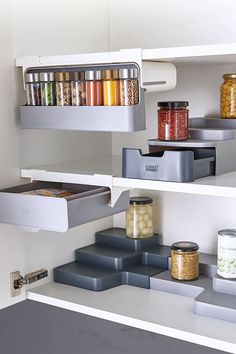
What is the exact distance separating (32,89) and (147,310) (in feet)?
2.33

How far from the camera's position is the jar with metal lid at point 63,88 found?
1.60 metres

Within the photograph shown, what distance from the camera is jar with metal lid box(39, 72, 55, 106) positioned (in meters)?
1.62

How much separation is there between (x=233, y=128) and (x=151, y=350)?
2.19 ft

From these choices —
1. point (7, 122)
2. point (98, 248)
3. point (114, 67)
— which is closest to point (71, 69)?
point (114, 67)

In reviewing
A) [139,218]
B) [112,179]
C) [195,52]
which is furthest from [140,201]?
[195,52]

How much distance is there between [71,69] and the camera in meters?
1.60

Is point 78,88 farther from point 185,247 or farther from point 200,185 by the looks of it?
point 185,247

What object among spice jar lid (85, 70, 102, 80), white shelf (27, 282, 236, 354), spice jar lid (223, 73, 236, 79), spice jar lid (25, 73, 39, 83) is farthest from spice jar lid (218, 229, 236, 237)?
spice jar lid (25, 73, 39, 83)

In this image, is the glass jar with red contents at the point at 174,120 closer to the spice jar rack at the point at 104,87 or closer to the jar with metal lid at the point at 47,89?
the spice jar rack at the point at 104,87

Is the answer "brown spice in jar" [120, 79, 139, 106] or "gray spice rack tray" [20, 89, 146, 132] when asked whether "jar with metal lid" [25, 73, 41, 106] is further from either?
"brown spice in jar" [120, 79, 139, 106]

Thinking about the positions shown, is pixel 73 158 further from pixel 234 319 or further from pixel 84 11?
pixel 234 319

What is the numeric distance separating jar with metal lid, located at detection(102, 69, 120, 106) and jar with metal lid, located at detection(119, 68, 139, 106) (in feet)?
0.08

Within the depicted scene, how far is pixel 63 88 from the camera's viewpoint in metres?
1.61

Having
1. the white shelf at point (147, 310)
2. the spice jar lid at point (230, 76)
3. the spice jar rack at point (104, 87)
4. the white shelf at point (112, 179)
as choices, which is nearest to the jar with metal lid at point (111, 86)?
the spice jar rack at point (104, 87)
